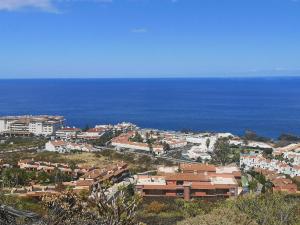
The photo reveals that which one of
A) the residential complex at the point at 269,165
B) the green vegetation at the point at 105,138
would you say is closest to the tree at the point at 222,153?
the residential complex at the point at 269,165

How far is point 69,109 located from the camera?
9519 centimetres

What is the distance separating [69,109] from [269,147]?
54.5 m

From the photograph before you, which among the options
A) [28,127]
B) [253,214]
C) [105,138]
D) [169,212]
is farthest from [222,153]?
[253,214]

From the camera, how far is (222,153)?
143 ft

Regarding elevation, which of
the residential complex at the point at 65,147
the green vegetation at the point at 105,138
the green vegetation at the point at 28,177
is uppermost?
the green vegetation at the point at 28,177

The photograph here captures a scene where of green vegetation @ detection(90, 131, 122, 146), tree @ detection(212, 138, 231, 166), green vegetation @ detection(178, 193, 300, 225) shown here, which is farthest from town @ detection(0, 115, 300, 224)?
green vegetation @ detection(178, 193, 300, 225)

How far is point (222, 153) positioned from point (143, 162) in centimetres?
777

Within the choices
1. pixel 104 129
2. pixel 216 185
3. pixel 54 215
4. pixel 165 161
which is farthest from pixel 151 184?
pixel 104 129

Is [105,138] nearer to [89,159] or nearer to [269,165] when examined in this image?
[89,159]

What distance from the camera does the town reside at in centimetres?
2702

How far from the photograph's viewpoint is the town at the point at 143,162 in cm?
2702

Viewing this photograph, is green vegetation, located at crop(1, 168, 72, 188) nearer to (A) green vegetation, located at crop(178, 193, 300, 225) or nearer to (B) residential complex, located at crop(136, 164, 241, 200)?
(B) residential complex, located at crop(136, 164, 241, 200)

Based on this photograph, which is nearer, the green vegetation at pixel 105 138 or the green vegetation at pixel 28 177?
the green vegetation at pixel 28 177

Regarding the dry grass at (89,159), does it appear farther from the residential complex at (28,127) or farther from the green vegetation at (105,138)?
the residential complex at (28,127)
